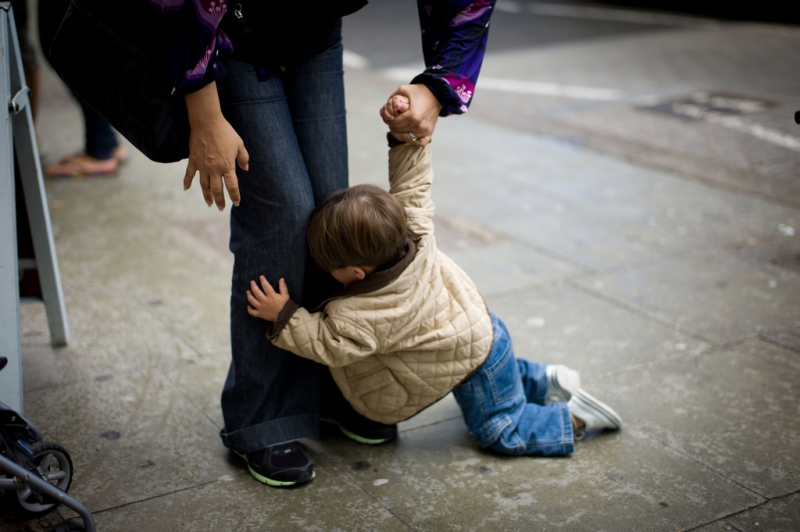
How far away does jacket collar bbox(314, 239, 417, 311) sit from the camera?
209 cm

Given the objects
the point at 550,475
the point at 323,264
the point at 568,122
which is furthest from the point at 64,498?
the point at 568,122

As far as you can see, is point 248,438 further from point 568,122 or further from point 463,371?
point 568,122

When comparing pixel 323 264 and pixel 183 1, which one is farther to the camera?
pixel 323 264

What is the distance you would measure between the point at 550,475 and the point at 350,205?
0.98 metres

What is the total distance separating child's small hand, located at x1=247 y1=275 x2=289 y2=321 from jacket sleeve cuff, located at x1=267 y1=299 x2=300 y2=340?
0.04ft

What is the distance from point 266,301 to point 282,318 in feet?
0.20

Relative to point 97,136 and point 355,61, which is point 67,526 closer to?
point 97,136

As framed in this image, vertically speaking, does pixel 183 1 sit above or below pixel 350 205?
above

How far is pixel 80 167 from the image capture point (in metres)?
4.93

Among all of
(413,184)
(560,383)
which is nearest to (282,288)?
(413,184)

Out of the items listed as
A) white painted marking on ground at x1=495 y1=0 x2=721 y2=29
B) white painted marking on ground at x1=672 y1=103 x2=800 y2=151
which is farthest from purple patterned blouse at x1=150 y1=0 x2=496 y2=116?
white painted marking on ground at x1=495 y1=0 x2=721 y2=29

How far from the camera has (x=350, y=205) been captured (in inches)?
80.0

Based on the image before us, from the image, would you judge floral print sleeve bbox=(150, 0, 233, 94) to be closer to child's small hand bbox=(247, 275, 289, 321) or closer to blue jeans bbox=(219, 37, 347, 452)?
blue jeans bbox=(219, 37, 347, 452)

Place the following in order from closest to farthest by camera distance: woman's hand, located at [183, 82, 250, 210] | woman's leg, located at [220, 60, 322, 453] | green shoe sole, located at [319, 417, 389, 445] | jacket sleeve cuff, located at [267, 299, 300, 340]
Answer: woman's hand, located at [183, 82, 250, 210] → woman's leg, located at [220, 60, 322, 453] → jacket sleeve cuff, located at [267, 299, 300, 340] → green shoe sole, located at [319, 417, 389, 445]
